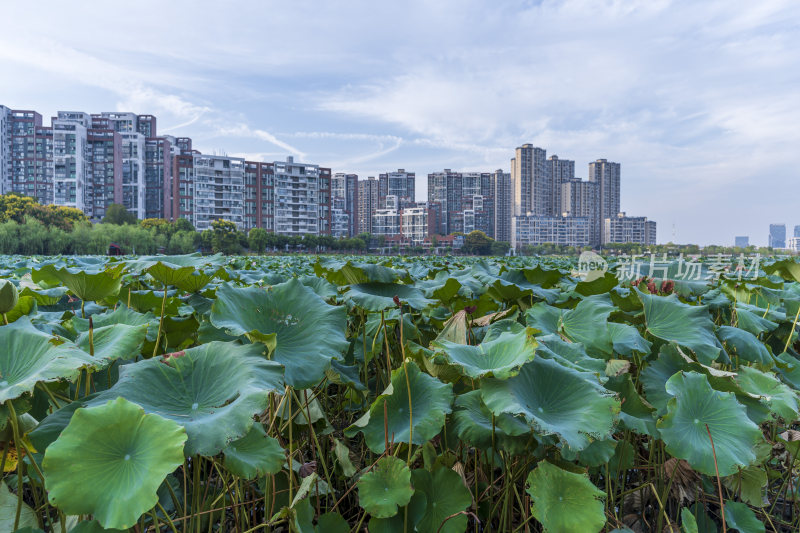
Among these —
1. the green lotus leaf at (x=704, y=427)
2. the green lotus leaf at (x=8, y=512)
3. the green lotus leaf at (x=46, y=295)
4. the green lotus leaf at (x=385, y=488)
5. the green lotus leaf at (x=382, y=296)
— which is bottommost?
the green lotus leaf at (x=8, y=512)

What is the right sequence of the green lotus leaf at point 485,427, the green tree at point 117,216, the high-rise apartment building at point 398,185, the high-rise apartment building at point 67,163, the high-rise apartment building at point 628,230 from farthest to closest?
the high-rise apartment building at point 398,185, the high-rise apartment building at point 628,230, the high-rise apartment building at point 67,163, the green tree at point 117,216, the green lotus leaf at point 485,427

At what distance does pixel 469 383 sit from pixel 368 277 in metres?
0.45

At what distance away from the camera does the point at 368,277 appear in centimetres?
137

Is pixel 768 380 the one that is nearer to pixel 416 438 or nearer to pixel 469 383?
pixel 469 383

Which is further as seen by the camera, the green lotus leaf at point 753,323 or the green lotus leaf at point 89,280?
the green lotus leaf at point 753,323

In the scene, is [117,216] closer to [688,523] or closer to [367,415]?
[367,415]

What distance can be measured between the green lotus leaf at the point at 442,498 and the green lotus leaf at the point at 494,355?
21 centimetres

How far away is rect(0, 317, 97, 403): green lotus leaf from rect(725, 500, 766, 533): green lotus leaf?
4.34 feet

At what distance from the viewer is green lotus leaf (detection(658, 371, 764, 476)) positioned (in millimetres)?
Answer: 827

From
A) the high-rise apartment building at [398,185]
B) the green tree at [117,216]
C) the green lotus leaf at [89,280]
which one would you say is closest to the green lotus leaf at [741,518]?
the green lotus leaf at [89,280]

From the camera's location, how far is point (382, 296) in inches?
49.4

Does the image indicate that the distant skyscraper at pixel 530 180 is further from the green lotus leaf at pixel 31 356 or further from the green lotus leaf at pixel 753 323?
the green lotus leaf at pixel 31 356

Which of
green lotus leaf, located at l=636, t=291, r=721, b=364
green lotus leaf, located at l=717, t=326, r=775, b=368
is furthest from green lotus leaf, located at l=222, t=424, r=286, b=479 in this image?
green lotus leaf, located at l=717, t=326, r=775, b=368

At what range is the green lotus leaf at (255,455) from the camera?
687 millimetres
